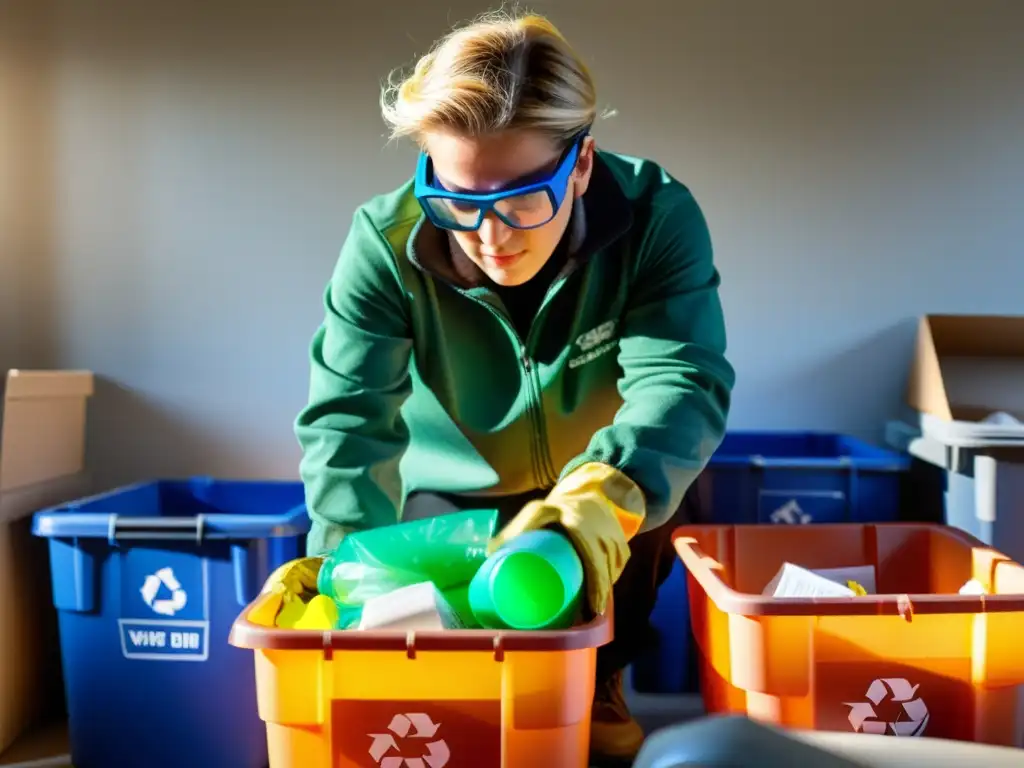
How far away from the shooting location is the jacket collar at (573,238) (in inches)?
39.3

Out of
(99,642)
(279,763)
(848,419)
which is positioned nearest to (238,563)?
(99,642)

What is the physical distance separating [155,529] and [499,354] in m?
0.47

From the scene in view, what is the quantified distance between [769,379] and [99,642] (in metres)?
1.08

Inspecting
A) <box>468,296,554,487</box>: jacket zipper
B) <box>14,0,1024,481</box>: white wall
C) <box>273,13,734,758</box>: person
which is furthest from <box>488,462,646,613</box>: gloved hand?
<box>14,0,1024,481</box>: white wall

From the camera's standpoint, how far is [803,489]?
124cm

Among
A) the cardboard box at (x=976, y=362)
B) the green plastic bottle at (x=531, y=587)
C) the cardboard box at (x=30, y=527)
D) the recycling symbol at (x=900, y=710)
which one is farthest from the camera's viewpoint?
the cardboard box at (x=976, y=362)

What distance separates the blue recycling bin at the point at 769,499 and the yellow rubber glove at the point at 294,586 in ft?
1.77

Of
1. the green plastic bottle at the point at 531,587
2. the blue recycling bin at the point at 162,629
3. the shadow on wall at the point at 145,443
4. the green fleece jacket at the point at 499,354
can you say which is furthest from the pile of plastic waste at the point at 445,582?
the shadow on wall at the point at 145,443

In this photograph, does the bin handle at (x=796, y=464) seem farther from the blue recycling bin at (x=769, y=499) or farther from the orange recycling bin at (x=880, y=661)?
the orange recycling bin at (x=880, y=661)

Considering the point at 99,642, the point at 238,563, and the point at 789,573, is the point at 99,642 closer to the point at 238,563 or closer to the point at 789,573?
the point at 238,563

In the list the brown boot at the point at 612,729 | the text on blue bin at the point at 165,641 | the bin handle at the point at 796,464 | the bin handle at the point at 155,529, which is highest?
the bin handle at the point at 796,464

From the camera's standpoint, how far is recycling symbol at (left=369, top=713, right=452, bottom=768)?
75 cm

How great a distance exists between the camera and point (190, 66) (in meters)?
1.48

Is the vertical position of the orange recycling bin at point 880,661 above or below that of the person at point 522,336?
below
